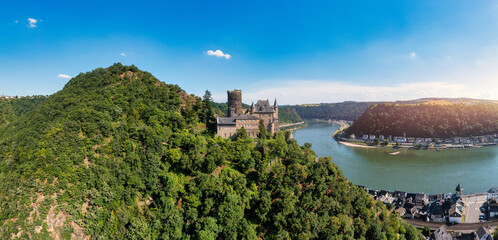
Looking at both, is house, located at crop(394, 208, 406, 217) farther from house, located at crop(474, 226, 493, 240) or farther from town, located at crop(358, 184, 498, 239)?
house, located at crop(474, 226, 493, 240)

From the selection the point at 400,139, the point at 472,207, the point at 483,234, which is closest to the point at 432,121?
the point at 400,139

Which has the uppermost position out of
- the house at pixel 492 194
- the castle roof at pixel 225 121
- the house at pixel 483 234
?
the castle roof at pixel 225 121

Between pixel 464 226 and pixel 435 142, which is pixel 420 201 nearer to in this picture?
pixel 464 226

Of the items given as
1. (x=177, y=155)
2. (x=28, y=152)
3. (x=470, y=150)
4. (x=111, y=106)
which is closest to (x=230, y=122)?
(x=177, y=155)


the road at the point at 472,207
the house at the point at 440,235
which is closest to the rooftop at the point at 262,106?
the house at the point at 440,235

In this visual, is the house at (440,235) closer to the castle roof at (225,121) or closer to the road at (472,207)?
the road at (472,207)

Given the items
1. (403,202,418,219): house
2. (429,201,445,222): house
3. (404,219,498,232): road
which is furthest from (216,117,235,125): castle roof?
(429,201,445,222): house
